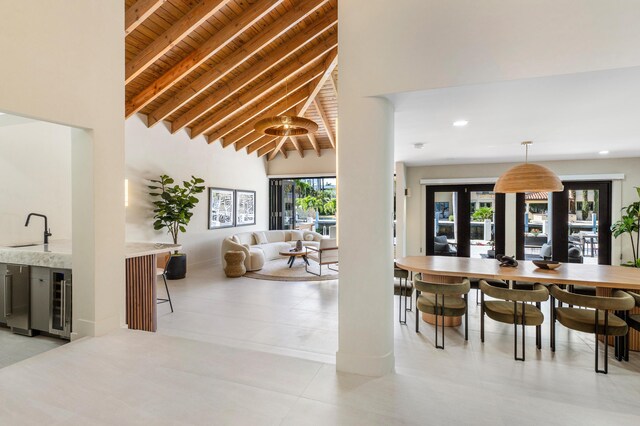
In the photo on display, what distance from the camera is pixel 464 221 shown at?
7.07 metres

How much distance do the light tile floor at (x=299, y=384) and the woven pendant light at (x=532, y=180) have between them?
1.75m

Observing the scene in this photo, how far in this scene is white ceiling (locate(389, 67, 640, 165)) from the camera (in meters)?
2.17

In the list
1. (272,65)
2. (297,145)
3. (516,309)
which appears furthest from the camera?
(297,145)

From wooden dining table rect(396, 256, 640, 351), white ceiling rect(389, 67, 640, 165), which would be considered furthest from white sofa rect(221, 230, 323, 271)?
white ceiling rect(389, 67, 640, 165)

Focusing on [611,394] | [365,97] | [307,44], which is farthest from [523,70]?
[307,44]

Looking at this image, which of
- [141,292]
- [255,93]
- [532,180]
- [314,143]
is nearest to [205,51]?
Result: [255,93]

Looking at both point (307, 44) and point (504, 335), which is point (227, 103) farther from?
point (504, 335)

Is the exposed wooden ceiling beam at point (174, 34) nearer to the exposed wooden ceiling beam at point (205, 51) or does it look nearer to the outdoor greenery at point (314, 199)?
the exposed wooden ceiling beam at point (205, 51)

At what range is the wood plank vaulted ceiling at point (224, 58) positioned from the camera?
4305 mm

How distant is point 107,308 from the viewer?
2.86m

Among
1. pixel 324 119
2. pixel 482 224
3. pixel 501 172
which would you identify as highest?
pixel 324 119

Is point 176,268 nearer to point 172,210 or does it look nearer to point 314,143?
point 172,210

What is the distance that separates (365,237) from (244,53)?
14.3 ft


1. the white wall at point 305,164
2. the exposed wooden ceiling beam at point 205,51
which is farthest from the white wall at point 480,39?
the white wall at point 305,164
